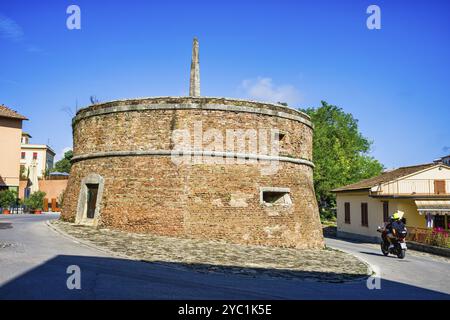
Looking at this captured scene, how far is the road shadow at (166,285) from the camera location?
18.8ft

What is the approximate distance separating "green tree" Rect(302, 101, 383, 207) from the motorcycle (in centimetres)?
2375

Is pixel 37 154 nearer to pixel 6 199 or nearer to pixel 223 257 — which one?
pixel 6 199

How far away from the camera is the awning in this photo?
1919cm

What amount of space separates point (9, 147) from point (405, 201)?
116 feet

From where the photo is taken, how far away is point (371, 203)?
2348 centimetres

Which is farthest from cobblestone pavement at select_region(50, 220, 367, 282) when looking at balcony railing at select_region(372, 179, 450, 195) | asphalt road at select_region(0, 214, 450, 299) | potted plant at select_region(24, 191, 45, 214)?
potted plant at select_region(24, 191, 45, 214)

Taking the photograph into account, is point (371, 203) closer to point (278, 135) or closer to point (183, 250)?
point (278, 135)

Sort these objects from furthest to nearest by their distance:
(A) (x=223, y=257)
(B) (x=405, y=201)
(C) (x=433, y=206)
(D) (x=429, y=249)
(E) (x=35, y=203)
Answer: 1. (E) (x=35, y=203)
2. (B) (x=405, y=201)
3. (C) (x=433, y=206)
4. (D) (x=429, y=249)
5. (A) (x=223, y=257)

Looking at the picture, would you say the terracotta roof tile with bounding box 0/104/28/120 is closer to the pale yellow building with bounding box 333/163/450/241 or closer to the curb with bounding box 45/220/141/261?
the curb with bounding box 45/220/141/261

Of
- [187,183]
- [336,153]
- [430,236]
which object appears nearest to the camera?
[187,183]

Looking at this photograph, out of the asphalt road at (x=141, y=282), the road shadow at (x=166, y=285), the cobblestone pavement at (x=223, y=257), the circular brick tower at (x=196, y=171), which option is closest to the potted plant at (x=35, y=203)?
the circular brick tower at (x=196, y=171)

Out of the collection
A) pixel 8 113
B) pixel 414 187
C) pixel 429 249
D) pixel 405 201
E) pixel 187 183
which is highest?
pixel 8 113

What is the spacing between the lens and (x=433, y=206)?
776 inches

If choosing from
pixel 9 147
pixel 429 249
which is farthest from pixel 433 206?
pixel 9 147
